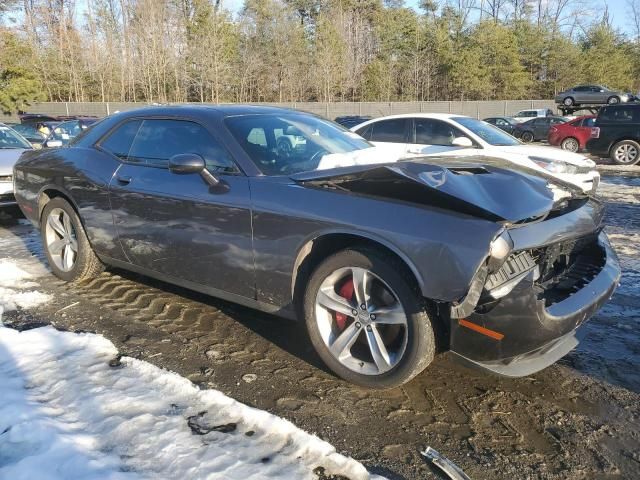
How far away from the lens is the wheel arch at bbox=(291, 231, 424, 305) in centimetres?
273

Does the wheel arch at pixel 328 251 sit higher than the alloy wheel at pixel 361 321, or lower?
higher


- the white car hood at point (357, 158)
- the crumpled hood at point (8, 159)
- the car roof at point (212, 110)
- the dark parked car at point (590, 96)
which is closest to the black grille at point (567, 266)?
the white car hood at point (357, 158)

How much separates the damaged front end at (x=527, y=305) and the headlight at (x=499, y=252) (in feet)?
0.05

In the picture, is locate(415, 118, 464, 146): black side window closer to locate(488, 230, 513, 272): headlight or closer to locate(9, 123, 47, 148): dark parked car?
locate(488, 230, 513, 272): headlight

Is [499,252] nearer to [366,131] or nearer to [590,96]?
[366,131]

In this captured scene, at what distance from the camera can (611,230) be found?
6.65 metres

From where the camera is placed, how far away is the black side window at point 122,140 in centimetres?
428

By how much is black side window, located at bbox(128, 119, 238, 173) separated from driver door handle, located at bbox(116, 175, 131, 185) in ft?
0.49

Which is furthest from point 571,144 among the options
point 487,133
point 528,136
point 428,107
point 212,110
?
point 428,107

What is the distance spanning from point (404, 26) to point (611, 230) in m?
50.0

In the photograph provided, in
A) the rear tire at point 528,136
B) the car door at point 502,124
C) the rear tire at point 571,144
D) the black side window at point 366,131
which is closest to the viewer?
the black side window at point 366,131

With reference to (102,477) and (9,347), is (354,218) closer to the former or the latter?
(102,477)

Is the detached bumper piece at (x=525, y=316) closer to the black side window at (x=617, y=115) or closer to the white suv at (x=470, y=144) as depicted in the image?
the white suv at (x=470, y=144)

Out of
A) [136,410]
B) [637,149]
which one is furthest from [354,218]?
[637,149]
